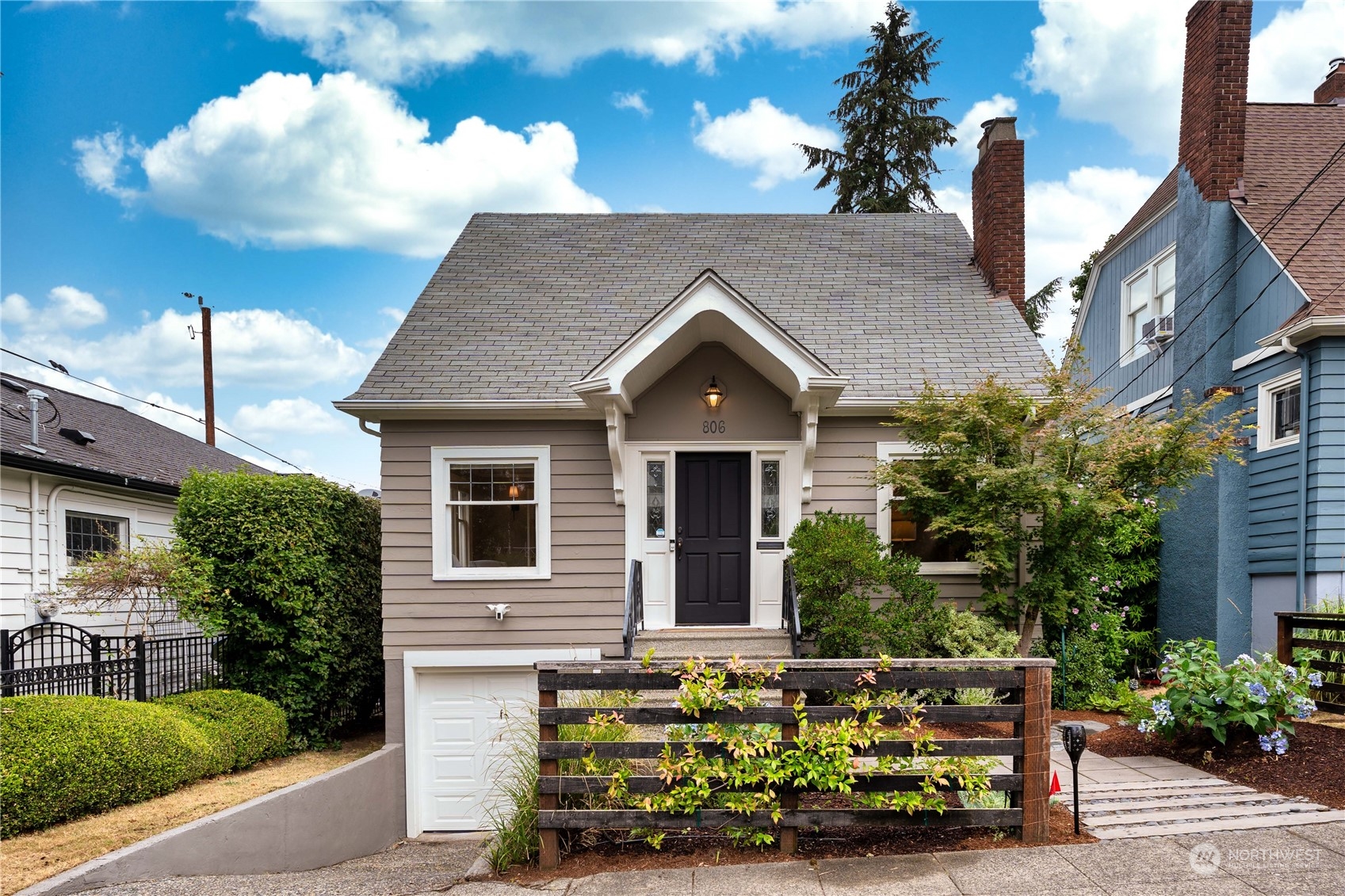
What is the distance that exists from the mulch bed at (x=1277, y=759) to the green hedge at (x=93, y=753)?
8.13m

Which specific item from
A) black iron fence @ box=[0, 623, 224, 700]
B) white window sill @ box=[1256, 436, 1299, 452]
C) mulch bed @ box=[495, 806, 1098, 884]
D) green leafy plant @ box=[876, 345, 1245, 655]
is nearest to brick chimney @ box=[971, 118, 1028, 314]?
green leafy plant @ box=[876, 345, 1245, 655]

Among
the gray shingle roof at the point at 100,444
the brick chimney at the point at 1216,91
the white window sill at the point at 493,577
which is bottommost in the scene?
the white window sill at the point at 493,577

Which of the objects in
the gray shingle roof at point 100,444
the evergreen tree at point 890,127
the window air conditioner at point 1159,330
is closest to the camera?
the gray shingle roof at point 100,444

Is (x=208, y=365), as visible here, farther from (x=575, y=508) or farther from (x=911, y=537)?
(x=911, y=537)

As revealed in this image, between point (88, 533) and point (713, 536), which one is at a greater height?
point (713, 536)

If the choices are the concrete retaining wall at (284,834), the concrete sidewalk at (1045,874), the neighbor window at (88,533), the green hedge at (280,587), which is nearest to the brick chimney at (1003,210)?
the concrete sidewalk at (1045,874)

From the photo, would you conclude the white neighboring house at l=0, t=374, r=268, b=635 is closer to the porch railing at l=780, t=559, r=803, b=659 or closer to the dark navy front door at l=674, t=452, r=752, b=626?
the dark navy front door at l=674, t=452, r=752, b=626

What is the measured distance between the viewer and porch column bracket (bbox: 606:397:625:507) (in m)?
8.04

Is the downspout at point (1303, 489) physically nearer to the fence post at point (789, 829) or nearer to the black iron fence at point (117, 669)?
the fence post at point (789, 829)

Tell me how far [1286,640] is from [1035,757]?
502 centimetres

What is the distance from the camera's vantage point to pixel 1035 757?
437 cm

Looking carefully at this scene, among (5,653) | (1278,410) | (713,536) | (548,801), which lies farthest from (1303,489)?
(5,653)

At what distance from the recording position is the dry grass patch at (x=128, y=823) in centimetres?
470

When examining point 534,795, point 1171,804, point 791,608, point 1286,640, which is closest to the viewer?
point 534,795
